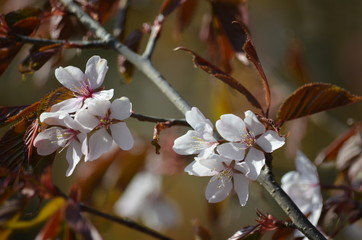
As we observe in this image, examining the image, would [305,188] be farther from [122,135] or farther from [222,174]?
[122,135]

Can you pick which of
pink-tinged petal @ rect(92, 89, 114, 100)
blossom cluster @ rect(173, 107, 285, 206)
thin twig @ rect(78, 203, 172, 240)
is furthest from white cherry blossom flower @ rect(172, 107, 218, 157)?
thin twig @ rect(78, 203, 172, 240)

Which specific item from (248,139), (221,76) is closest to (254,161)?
(248,139)

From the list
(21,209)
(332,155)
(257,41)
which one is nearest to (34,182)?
(21,209)

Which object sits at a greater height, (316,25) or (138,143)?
(138,143)

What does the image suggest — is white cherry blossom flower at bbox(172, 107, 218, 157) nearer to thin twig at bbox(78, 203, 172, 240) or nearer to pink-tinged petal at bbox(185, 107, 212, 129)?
pink-tinged petal at bbox(185, 107, 212, 129)

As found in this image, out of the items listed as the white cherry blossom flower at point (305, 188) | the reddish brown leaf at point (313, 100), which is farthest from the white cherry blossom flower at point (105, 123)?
the white cherry blossom flower at point (305, 188)

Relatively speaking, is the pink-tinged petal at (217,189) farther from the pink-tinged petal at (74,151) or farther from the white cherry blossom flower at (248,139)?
the pink-tinged petal at (74,151)

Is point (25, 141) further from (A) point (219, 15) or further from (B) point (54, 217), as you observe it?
(A) point (219, 15)
